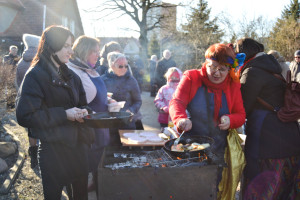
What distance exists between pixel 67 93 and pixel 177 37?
20.2 m

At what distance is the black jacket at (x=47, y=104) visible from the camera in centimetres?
205

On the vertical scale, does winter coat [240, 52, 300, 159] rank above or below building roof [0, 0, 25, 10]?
below

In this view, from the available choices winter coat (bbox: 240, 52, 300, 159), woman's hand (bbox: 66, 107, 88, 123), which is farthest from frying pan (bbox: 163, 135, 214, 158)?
woman's hand (bbox: 66, 107, 88, 123)

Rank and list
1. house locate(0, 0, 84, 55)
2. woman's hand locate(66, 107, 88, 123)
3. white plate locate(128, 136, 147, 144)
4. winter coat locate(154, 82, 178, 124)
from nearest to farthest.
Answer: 1. woman's hand locate(66, 107, 88, 123)
2. white plate locate(128, 136, 147, 144)
3. winter coat locate(154, 82, 178, 124)
4. house locate(0, 0, 84, 55)

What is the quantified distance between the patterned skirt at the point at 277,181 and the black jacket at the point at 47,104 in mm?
1836

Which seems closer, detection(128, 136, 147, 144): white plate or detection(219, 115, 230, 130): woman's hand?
detection(219, 115, 230, 130): woman's hand

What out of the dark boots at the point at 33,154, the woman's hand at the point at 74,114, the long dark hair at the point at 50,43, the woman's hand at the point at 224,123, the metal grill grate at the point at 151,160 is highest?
the long dark hair at the point at 50,43

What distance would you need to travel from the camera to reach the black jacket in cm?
205

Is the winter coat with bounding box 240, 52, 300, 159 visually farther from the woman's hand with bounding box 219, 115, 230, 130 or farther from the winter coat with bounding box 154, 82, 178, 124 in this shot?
the winter coat with bounding box 154, 82, 178, 124

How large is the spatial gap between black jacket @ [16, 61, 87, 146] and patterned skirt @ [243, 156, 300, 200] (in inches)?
72.3

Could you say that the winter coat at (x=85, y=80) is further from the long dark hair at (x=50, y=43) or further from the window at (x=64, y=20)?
the window at (x=64, y=20)

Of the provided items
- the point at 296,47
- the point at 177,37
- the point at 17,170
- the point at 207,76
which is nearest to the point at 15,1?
the point at 207,76

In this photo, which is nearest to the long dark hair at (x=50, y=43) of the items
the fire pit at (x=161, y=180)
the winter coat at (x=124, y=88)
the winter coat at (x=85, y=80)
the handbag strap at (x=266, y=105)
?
the winter coat at (x=85, y=80)

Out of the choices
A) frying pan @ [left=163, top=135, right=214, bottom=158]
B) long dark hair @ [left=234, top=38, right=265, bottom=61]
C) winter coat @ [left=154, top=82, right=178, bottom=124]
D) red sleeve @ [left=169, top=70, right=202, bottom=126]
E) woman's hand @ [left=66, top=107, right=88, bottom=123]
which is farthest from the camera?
winter coat @ [left=154, top=82, right=178, bottom=124]
